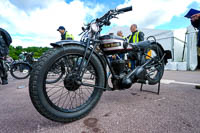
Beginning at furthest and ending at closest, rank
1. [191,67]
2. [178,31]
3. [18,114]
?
[178,31] → [191,67] → [18,114]

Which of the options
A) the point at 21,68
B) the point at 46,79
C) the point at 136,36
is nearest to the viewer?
the point at 46,79

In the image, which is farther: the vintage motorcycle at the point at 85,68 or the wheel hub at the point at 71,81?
the wheel hub at the point at 71,81

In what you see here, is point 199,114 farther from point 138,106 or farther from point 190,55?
point 190,55

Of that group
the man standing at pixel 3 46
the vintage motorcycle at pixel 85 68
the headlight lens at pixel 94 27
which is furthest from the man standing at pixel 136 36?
the man standing at pixel 3 46

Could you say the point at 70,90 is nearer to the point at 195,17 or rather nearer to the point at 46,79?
the point at 46,79

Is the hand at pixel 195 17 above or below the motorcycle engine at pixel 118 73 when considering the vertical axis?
above

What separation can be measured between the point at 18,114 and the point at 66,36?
3380mm

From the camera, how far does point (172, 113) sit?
4.19 feet

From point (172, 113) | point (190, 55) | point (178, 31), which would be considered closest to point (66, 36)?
point (172, 113)

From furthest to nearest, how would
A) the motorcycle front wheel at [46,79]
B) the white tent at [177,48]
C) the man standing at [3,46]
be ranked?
the white tent at [177,48]
the man standing at [3,46]
the motorcycle front wheel at [46,79]

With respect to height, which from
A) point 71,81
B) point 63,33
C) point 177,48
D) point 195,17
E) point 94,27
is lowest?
point 71,81

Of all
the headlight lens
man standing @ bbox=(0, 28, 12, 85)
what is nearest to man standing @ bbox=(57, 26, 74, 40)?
man standing @ bbox=(0, 28, 12, 85)

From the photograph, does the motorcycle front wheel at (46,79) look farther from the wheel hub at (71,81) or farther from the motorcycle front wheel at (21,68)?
the motorcycle front wheel at (21,68)

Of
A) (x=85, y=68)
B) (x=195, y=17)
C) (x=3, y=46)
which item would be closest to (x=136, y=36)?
(x=195, y=17)
